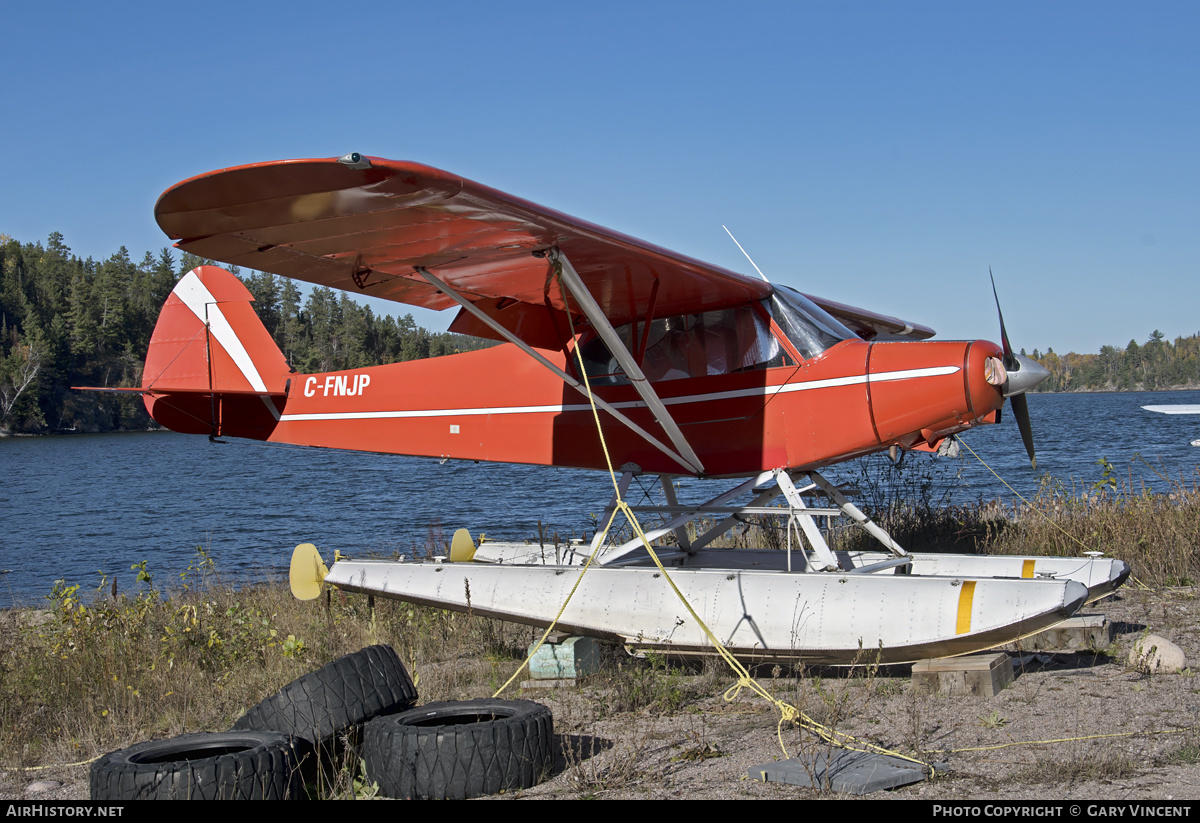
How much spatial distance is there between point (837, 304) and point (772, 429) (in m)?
3.00

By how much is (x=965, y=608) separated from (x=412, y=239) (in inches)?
162

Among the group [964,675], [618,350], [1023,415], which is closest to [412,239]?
[618,350]

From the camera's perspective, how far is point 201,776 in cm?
352

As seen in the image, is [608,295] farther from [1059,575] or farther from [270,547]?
[270,547]

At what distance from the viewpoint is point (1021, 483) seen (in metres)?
20.5

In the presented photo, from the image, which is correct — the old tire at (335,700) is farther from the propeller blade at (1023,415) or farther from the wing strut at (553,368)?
the propeller blade at (1023,415)

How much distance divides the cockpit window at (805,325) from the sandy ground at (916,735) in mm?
2388

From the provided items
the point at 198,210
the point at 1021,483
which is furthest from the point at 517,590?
the point at 1021,483

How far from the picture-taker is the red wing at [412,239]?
15.5 feet

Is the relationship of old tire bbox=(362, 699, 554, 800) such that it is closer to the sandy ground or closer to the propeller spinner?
the sandy ground

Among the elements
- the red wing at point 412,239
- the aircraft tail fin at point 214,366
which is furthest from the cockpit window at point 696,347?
the aircraft tail fin at point 214,366

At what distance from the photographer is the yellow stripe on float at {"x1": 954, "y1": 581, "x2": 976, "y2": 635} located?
5.39 metres

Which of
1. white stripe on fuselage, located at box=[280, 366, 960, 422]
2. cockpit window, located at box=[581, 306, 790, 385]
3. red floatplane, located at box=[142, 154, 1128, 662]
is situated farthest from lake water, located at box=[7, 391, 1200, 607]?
cockpit window, located at box=[581, 306, 790, 385]

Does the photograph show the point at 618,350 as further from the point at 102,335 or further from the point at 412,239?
the point at 102,335
